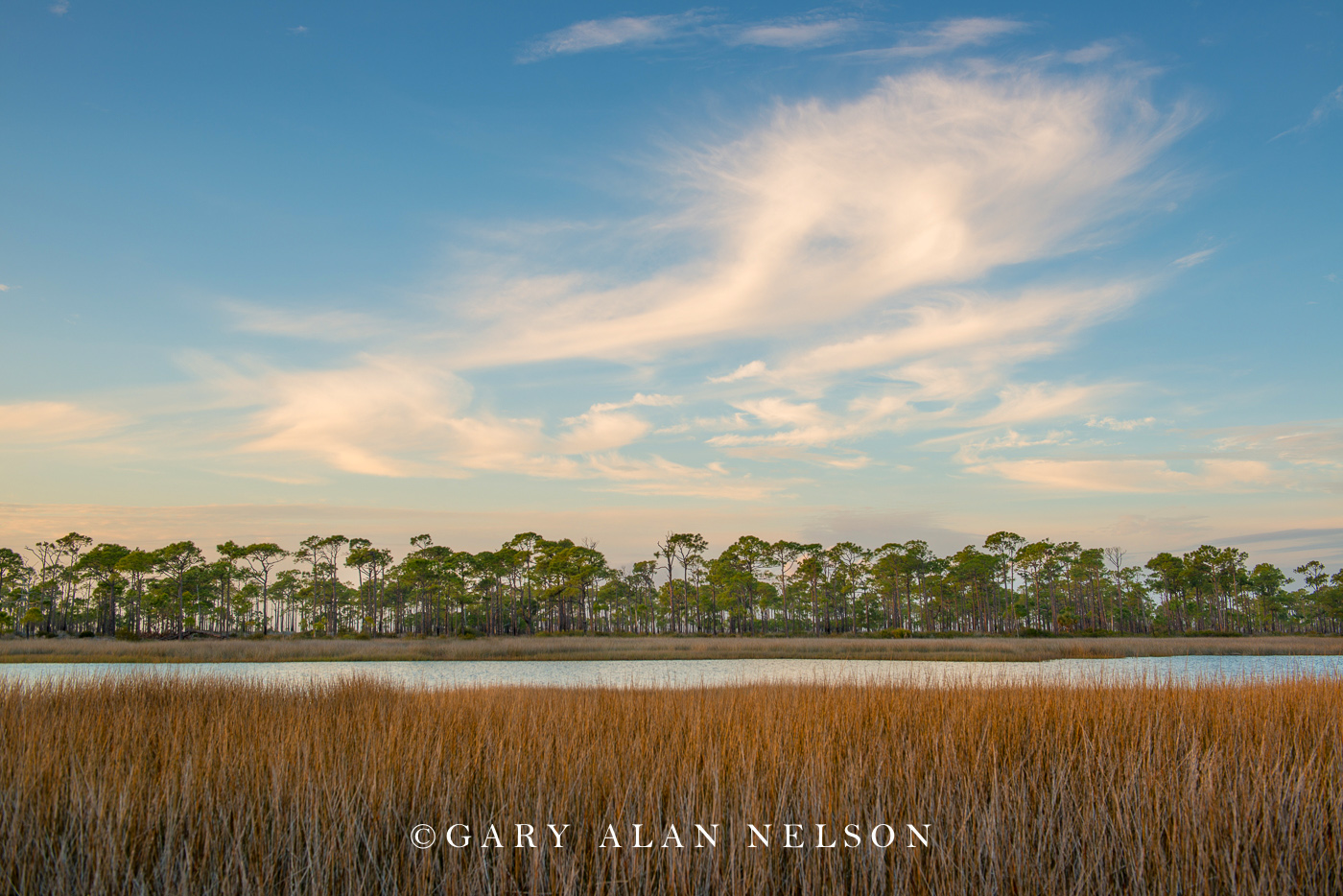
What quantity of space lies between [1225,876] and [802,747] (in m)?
3.31

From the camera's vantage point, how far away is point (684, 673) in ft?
80.1

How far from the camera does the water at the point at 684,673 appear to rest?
38.3 feet

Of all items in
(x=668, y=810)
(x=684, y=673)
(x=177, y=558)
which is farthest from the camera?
(x=177, y=558)

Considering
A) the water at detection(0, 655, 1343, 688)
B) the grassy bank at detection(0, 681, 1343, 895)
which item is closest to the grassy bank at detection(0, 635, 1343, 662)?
the water at detection(0, 655, 1343, 688)

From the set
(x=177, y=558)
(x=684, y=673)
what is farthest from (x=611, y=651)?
(x=177, y=558)

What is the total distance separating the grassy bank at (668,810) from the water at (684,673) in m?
4.05

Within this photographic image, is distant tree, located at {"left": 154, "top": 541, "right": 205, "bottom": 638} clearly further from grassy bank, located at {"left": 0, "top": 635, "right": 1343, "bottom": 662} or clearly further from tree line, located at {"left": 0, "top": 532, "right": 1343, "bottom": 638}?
grassy bank, located at {"left": 0, "top": 635, "right": 1343, "bottom": 662}

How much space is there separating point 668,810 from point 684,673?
66.9 ft

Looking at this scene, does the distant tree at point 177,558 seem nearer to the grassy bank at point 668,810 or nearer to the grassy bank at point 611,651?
the grassy bank at point 611,651

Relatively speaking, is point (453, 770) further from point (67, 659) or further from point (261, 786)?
point (67, 659)

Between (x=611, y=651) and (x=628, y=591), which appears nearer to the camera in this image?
(x=611, y=651)

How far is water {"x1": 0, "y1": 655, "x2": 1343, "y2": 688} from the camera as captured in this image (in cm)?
1169

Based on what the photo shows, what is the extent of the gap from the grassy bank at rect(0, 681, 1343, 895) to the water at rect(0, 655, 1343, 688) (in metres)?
4.05

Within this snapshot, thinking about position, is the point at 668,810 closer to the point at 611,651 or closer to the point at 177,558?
the point at 611,651
